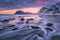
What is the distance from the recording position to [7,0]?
1875 mm

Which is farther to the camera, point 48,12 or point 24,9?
point 24,9

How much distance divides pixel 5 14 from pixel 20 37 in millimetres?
767

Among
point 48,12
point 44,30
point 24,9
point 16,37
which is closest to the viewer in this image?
point 16,37

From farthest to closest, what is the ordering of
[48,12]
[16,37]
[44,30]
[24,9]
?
1. [24,9]
2. [48,12]
3. [44,30]
4. [16,37]

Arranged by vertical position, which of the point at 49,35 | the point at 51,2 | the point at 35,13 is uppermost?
the point at 51,2

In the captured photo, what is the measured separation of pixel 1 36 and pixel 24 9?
84 cm

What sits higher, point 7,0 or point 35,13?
point 7,0

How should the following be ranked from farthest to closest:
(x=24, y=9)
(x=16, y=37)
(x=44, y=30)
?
(x=24, y=9), (x=44, y=30), (x=16, y=37)

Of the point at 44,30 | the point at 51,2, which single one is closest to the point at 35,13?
the point at 51,2

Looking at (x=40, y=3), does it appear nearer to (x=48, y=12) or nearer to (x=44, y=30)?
(x=48, y=12)

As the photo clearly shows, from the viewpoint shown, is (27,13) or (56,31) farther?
(27,13)

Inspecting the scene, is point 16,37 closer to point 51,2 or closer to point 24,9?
point 24,9

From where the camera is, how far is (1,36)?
1.09 meters

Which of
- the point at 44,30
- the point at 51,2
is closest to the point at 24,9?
the point at 51,2
